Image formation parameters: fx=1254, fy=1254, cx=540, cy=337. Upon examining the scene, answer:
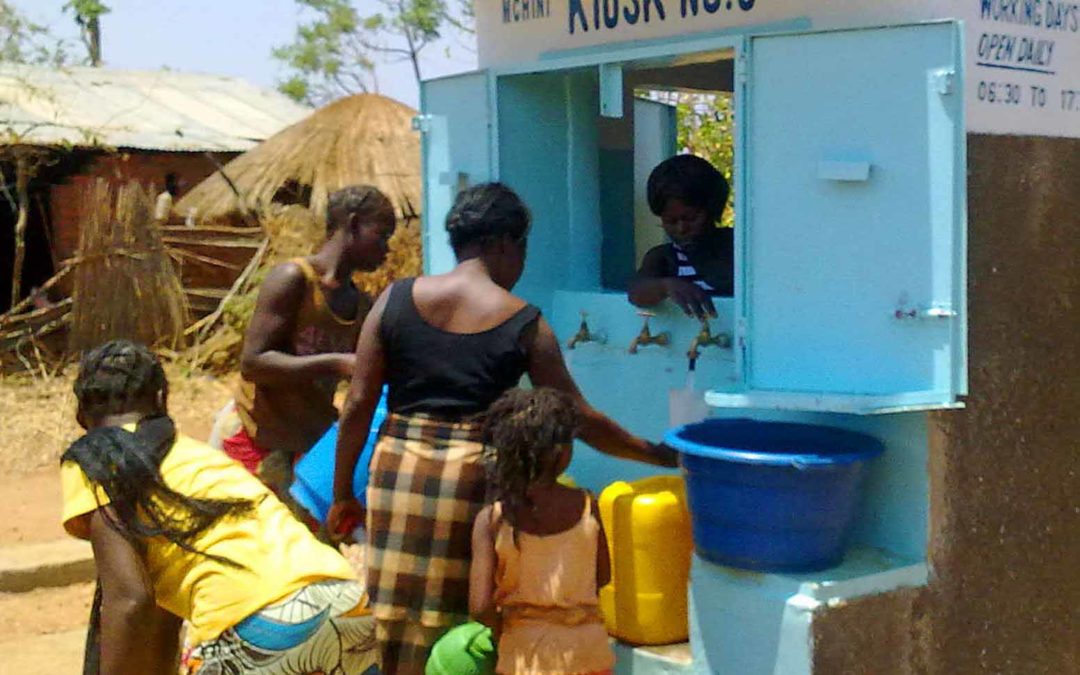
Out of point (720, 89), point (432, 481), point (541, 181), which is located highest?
point (720, 89)

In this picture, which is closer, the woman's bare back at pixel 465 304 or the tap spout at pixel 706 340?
the woman's bare back at pixel 465 304

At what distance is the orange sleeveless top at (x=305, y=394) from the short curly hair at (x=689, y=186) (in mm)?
1007

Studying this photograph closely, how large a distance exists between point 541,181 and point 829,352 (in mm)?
1520

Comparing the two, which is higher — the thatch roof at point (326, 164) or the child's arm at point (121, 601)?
the thatch roof at point (326, 164)

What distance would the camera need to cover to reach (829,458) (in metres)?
3.04

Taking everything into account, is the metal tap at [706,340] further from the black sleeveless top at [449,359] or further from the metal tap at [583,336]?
the black sleeveless top at [449,359]

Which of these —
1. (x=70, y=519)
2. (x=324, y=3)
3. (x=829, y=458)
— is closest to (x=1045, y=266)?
(x=829, y=458)

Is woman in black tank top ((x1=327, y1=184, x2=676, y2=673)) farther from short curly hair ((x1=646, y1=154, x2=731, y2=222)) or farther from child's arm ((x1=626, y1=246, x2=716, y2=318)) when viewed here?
short curly hair ((x1=646, y1=154, x2=731, y2=222))

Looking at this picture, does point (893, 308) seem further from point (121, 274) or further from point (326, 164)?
point (326, 164)

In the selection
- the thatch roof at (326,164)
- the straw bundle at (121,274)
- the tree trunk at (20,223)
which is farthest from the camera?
the thatch roof at (326,164)

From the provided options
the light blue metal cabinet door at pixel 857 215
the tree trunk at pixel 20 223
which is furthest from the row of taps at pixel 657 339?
the tree trunk at pixel 20 223

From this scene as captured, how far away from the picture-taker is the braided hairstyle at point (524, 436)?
9.46ft

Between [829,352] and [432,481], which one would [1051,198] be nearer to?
[829,352]

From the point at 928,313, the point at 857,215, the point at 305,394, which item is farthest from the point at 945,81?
the point at 305,394
